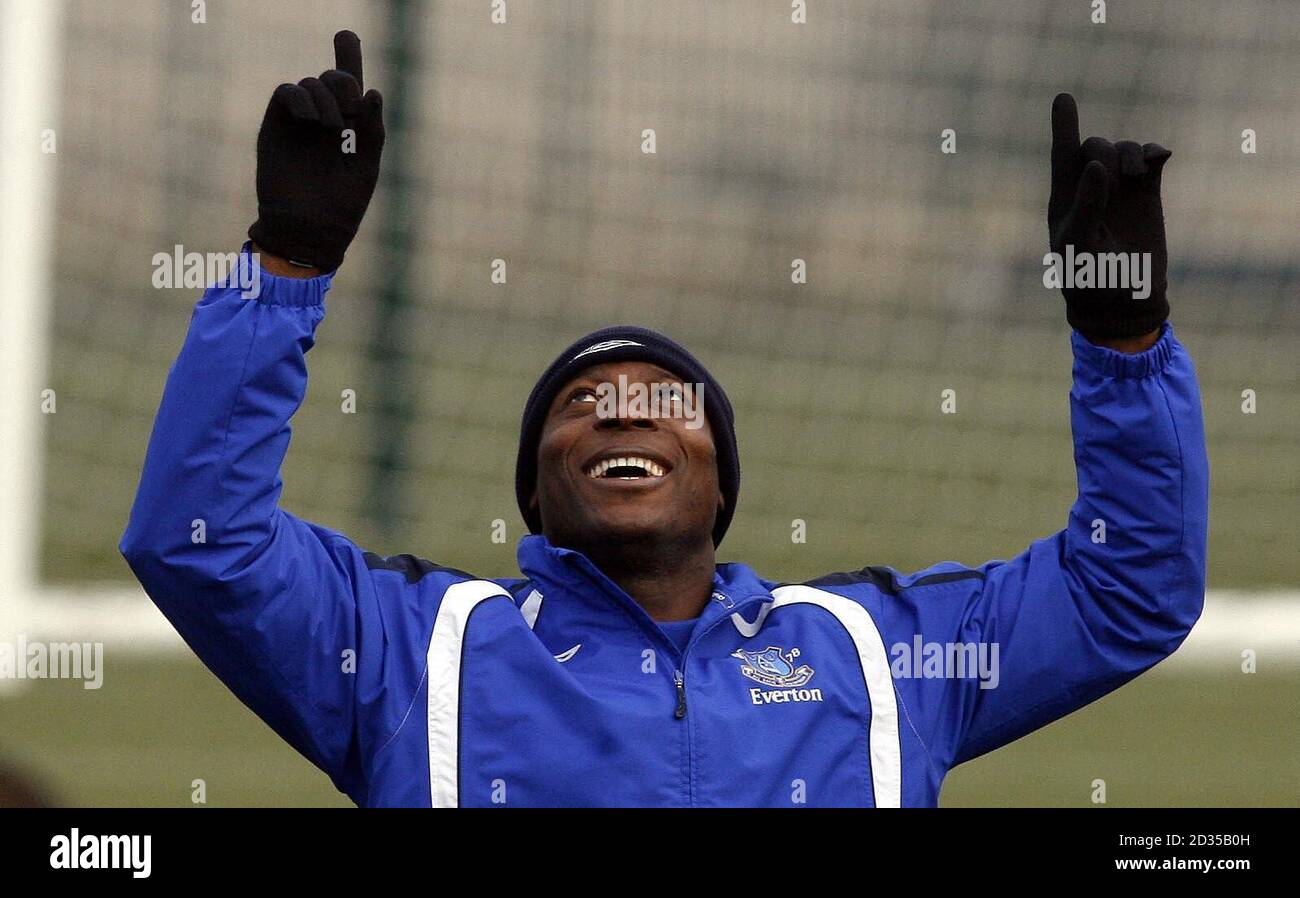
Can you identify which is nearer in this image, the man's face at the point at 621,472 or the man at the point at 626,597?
the man at the point at 626,597

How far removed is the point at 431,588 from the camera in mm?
2533

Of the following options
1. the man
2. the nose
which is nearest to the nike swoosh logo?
the man

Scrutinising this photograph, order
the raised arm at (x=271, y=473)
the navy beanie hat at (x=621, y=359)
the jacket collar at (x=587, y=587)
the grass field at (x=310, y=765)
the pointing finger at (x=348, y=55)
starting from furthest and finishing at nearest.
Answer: the grass field at (x=310, y=765) → the navy beanie hat at (x=621, y=359) → the jacket collar at (x=587, y=587) → the pointing finger at (x=348, y=55) → the raised arm at (x=271, y=473)

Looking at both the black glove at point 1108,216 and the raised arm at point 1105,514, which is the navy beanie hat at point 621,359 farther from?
the black glove at point 1108,216

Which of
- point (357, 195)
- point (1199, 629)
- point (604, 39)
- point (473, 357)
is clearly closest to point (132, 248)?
point (473, 357)

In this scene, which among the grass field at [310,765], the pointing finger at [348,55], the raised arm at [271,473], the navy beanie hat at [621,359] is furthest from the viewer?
the grass field at [310,765]

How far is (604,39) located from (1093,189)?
2703 millimetres

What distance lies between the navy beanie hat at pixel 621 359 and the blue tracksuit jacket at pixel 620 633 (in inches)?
9.8

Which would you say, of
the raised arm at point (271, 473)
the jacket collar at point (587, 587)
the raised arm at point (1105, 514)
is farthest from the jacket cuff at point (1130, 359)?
the raised arm at point (271, 473)

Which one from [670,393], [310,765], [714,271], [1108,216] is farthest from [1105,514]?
[310,765]

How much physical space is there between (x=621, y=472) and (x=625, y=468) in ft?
0.04

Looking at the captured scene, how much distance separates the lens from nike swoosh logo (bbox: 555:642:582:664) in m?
2.48

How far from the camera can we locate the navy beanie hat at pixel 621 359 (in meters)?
2.77

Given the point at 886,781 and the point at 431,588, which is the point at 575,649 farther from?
the point at 886,781
